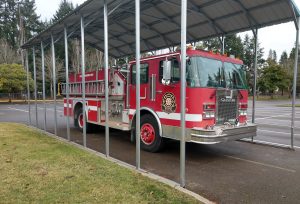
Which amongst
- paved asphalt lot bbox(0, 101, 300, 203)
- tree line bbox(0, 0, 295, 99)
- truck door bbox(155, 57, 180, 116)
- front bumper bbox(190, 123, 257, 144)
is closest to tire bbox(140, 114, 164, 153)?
paved asphalt lot bbox(0, 101, 300, 203)

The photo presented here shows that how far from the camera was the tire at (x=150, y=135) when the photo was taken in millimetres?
7437

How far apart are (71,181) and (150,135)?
3.21 m

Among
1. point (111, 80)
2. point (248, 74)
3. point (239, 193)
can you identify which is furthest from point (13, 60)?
point (239, 193)

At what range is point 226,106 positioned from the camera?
23.1 feet

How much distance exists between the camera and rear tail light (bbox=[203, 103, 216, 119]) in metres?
6.45

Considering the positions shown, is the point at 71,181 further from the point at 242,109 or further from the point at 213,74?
the point at 242,109

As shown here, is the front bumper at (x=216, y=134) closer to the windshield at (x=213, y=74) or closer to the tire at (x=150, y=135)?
the windshield at (x=213, y=74)

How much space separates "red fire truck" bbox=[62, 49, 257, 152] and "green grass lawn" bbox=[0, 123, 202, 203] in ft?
6.03

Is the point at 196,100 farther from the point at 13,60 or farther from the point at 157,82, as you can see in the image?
the point at 13,60

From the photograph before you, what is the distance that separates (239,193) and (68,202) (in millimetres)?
2835

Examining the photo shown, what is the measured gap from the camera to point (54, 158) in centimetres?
630

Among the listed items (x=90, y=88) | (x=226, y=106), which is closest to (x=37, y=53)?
(x=90, y=88)

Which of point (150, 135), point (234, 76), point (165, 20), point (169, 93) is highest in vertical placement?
point (165, 20)

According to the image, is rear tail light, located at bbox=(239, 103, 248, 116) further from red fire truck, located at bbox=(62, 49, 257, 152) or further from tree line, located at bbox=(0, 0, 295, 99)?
tree line, located at bbox=(0, 0, 295, 99)
